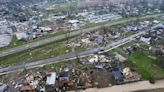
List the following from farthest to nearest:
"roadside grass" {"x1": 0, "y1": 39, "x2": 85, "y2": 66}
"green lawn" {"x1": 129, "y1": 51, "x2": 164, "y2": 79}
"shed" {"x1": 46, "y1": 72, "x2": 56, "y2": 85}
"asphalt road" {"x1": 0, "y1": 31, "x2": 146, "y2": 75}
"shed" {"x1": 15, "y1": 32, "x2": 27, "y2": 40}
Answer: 1. "shed" {"x1": 15, "y1": 32, "x2": 27, "y2": 40}
2. "roadside grass" {"x1": 0, "y1": 39, "x2": 85, "y2": 66}
3. "asphalt road" {"x1": 0, "y1": 31, "x2": 146, "y2": 75}
4. "green lawn" {"x1": 129, "y1": 51, "x2": 164, "y2": 79}
5. "shed" {"x1": 46, "y1": 72, "x2": 56, "y2": 85}

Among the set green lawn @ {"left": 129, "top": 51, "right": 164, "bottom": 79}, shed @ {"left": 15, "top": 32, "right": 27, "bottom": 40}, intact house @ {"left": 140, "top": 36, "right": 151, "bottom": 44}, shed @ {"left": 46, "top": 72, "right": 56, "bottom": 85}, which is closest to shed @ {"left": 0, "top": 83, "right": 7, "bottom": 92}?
shed @ {"left": 46, "top": 72, "right": 56, "bottom": 85}

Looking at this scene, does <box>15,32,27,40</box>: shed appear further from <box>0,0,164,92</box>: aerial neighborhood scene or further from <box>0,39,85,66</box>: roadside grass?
<box>0,39,85,66</box>: roadside grass

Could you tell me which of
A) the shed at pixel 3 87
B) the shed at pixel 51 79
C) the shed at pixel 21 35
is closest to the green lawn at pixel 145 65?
the shed at pixel 51 79

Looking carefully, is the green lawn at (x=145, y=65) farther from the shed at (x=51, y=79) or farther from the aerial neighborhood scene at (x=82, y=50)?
the shed at (x=51, y=79)

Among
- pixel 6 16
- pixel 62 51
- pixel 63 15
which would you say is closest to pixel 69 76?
pixel 62 51

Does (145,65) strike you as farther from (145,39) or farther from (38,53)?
(38,53)

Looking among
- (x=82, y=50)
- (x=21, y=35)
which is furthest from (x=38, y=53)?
(x=21, y=35)

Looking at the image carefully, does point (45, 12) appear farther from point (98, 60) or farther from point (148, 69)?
point (148, 69)
